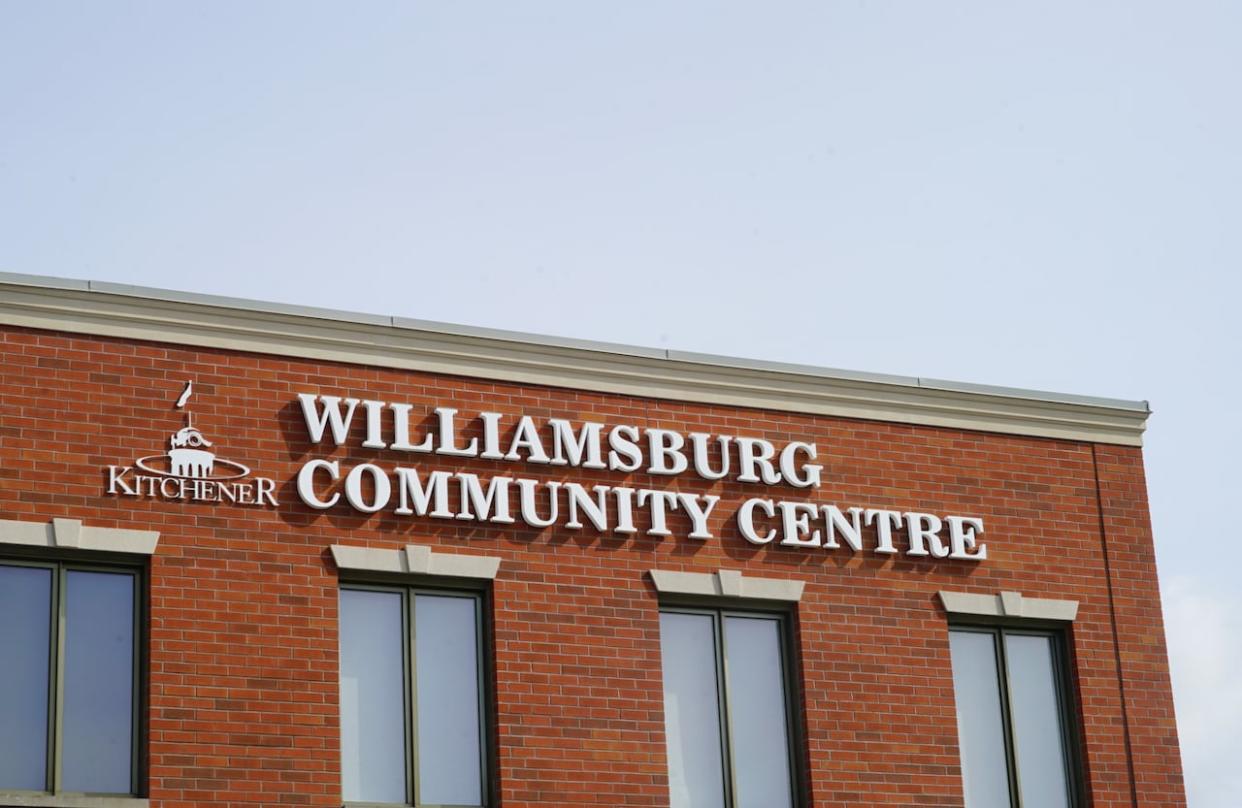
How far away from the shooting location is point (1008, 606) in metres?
22.2

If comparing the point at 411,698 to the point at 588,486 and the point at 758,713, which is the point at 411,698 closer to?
the point at 588,486

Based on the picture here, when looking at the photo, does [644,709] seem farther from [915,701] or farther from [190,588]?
[190,588]

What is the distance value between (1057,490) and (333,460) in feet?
27.5

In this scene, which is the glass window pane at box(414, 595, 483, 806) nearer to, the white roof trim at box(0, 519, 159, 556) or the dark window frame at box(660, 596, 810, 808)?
the dark window frame at box(660, 596, 810, 808)

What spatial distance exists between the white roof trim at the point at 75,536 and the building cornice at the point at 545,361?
1.87 meters

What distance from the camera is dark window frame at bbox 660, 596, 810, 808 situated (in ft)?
67.6

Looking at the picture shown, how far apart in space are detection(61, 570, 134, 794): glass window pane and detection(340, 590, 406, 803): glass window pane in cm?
196

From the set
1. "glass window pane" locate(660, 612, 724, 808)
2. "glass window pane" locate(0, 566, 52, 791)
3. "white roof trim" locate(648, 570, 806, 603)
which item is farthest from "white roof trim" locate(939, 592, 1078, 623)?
"glass window pane" locate(0, 566, 52, 791)

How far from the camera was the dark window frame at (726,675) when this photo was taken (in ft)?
67.6

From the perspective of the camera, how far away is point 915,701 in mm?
21422

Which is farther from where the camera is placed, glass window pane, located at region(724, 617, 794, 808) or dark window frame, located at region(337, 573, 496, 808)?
glass window pane, located at region(724, 617, 794, 808)

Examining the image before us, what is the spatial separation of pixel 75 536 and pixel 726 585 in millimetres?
6440

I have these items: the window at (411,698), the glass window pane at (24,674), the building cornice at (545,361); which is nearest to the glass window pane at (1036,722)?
the building cornice at (545,361)

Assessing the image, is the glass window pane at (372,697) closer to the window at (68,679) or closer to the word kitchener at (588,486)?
the word kitchener at (588,486)
